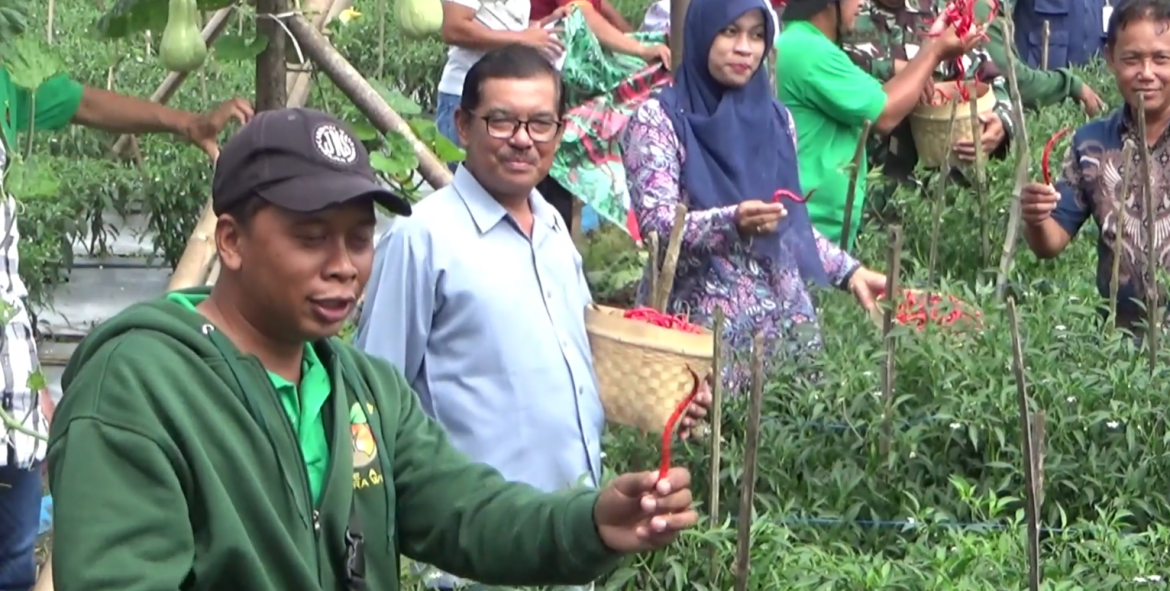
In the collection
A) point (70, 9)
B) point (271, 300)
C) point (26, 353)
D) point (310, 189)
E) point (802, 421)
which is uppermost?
point (310, 189)

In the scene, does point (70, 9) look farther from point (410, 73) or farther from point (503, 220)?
point (503, 220)

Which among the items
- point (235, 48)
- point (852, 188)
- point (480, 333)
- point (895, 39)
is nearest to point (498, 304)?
point (480, 333)

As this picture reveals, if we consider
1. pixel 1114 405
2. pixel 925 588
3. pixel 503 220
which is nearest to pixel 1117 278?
pixel 1114 405

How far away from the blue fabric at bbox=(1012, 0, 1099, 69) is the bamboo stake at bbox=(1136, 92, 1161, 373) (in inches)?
172

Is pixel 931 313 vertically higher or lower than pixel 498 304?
lower

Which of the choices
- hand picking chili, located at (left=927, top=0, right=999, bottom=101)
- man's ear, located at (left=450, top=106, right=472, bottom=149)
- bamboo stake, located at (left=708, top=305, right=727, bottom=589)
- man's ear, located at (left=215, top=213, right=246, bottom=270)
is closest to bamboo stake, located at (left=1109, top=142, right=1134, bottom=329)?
hand picking chili, located at (left=927, top=0, right=999, bottom=101)

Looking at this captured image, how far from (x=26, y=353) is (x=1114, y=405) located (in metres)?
2.11

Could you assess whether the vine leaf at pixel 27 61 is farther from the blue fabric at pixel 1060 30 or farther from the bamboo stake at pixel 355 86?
the blue fabric at pixel 1060 30

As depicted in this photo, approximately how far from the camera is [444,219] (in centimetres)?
309

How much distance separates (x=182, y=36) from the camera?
2.86 meters

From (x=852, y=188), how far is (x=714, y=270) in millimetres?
795

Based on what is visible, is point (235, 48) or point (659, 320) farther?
point (659, 320)

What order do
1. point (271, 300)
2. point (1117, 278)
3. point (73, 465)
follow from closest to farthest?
point (73, 465) → point (271, 300) → point (1117, 278)

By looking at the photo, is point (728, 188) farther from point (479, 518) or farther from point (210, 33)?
point (479, 518)
